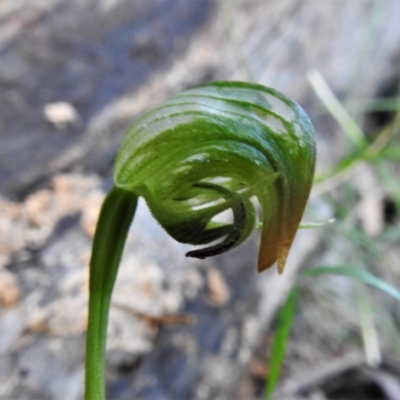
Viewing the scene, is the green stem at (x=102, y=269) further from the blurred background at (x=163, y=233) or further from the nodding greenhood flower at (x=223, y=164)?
the blurred background at (x=163, y=233)

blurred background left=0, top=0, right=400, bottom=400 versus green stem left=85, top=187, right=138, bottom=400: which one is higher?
blurred background left=0, top=0, right=400, bottom=400


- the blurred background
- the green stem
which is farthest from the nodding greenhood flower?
the blurred background

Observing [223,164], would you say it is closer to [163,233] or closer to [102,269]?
[102,269]

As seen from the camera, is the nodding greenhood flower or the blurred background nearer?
the nodding greenhood flower

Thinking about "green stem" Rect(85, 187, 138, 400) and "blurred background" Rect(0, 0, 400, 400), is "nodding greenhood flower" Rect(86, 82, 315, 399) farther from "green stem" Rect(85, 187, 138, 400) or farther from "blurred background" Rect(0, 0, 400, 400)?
"blurred background" Rect(0, 0, 400, 400)

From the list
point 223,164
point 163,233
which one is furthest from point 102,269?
point 163,233

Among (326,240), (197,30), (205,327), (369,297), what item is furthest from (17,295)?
(369,297)

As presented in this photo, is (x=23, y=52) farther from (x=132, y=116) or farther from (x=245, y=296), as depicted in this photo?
(x=245, y=296)
